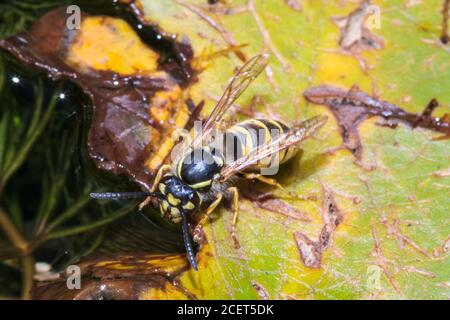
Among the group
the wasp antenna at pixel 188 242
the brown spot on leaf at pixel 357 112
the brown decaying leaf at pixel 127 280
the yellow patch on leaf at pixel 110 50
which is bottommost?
the brown decaying leaf at pixel 127 280

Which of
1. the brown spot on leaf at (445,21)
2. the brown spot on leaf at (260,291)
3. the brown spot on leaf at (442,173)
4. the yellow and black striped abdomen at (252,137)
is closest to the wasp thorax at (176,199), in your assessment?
the yellow and black striped abdomen at (252,137)

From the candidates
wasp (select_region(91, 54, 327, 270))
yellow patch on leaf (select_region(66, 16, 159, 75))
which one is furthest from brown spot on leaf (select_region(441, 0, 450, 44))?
yellow patch on leaf (select_region(66, 16, 159, 75))

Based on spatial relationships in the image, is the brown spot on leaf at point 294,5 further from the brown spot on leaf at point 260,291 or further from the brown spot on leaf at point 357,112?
the brown spot on leaf at point 260,291

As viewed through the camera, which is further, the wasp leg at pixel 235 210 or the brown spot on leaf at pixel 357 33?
the brown spot on leaf at pixel 357 33

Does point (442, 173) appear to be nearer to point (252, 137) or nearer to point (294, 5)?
point (252, 137)

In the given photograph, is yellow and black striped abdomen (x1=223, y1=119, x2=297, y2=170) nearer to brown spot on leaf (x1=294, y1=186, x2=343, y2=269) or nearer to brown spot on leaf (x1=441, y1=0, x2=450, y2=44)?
brown spot on leaf (x1=294, y1=186, x2=343, y2=269)

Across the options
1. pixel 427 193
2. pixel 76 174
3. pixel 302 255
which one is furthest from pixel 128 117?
pixel 427 193
